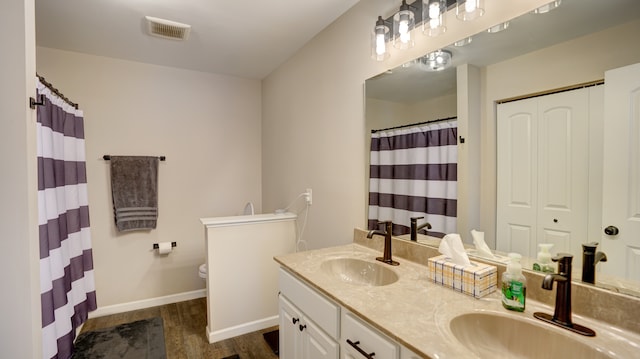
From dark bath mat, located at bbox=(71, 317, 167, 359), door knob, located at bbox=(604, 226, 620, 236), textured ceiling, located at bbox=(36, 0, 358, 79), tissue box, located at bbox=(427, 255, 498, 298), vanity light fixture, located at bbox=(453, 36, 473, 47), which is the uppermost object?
textured ceiling, located at bbox=(36, 0, 358, 79)

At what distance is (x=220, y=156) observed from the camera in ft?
11.0

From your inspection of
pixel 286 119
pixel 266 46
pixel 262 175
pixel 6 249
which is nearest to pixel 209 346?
pixel 6 249

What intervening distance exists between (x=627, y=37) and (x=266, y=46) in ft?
7.66

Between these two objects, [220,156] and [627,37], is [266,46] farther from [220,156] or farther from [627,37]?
[627,37]

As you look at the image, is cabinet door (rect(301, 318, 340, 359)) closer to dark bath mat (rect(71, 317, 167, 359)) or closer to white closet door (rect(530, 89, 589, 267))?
white closet door (rect(530, 89, 589, 267))

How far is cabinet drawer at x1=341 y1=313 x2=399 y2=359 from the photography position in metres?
0.93

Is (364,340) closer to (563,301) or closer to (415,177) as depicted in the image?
(563,301)

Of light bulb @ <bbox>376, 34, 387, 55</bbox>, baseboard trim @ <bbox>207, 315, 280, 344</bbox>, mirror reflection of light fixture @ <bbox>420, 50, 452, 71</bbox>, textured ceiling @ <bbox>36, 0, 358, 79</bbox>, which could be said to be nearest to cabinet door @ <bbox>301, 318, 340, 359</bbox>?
baseboard trim @ <bbox>207, 315, 280, 344</bbox>

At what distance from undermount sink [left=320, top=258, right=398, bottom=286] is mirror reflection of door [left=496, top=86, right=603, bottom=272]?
0.58 meters

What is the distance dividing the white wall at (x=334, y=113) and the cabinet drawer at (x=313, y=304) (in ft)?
2.07

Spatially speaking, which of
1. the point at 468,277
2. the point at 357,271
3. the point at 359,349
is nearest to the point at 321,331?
the point at 359,349

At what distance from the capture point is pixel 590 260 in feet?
3.17

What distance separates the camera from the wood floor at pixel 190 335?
2209 mm

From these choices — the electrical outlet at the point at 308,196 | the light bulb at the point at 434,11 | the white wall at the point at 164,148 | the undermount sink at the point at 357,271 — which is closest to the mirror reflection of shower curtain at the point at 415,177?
the undermount sink at the point at 357,271
